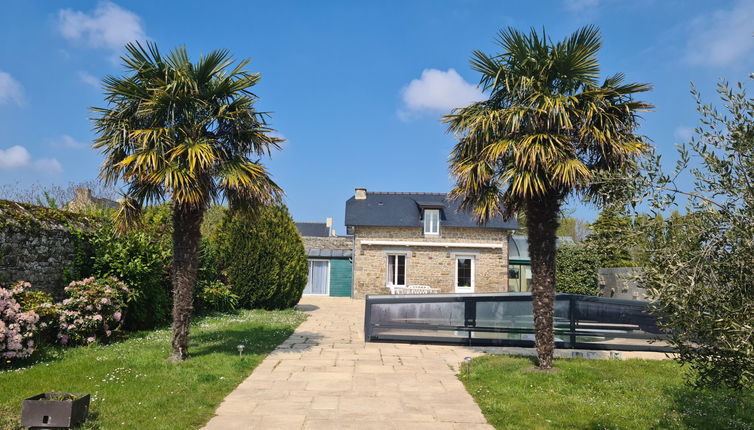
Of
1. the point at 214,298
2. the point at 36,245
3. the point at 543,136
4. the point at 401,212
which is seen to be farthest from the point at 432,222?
A: the point at 36,245

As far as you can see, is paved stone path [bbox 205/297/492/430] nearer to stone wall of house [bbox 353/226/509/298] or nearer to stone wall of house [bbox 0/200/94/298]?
stone wall of house [bbox 0/200/94/298]

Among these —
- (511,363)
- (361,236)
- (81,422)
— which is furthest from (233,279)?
(81,422)

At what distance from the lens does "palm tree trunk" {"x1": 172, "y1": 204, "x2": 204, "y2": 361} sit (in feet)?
26.5

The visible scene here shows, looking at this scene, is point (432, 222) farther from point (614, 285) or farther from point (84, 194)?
point (84, 194)

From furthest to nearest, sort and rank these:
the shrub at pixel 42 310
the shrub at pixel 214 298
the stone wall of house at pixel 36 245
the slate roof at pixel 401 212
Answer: the slate roof at pixel 401 212 → the shrub at pixel 214 298 → the stone wall of house at pixel 36 245 → the shrub at pixel 42 310

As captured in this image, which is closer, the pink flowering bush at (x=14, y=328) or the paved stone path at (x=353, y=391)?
the paved stone path at (x=353, y=391)

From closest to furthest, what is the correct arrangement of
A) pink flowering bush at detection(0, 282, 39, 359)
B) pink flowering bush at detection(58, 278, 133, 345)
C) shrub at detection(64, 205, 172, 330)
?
1. pink flowering bush at detection(0, 282, 39, 359)
2. pink flowering bush at detection(58, 278, 133, 345)
3. shrub at detection(64, 205, 172, 330)

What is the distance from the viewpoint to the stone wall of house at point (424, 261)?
2355cm

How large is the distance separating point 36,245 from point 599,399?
30.8 ft

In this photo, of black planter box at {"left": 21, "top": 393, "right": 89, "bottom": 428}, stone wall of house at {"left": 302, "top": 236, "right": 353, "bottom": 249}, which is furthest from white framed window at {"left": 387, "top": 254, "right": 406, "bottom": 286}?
black planter box at {"left": 21, "top": 393, "right": 89, "bottom": 428}

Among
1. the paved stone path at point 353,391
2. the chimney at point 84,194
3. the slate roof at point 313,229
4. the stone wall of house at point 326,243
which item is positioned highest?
the chimney at point 84,194

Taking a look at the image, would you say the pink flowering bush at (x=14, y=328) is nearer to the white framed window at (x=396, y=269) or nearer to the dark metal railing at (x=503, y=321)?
the dark metal railing at (x=503, y=321)

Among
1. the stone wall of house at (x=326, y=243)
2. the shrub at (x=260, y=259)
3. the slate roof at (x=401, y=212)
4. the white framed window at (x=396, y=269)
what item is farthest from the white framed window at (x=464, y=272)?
the shrub at (x=260, y=259)

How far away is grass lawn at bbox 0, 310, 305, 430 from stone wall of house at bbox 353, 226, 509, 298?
13.2m
